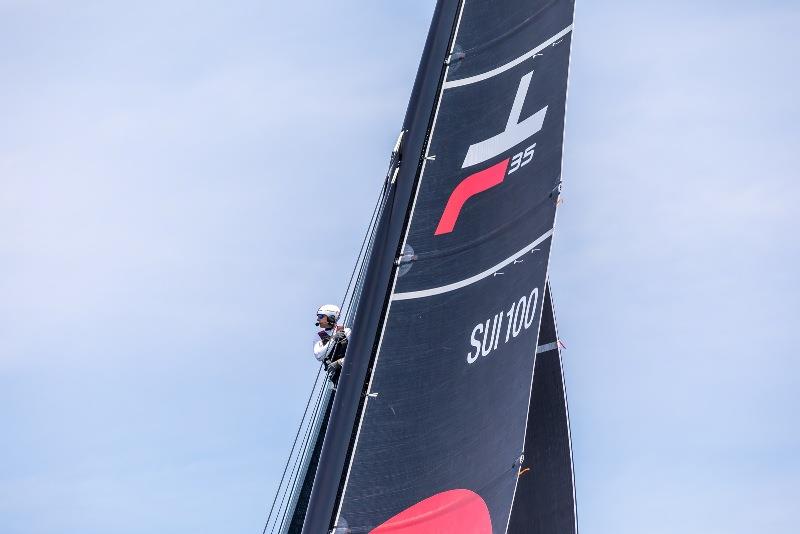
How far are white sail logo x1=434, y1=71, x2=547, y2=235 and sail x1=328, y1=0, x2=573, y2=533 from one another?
18 mm

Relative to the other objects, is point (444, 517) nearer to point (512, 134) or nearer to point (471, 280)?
point (471, 280)

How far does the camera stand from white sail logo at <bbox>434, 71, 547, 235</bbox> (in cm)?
1600

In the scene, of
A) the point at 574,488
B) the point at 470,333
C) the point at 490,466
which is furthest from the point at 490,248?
the point at 574,488

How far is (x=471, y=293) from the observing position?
16469mm

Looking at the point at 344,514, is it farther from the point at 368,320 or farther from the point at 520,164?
the point at 520,164

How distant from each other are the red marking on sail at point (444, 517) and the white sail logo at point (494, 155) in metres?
2.93

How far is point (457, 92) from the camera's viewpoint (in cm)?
1593

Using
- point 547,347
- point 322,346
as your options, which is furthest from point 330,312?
point 547,347

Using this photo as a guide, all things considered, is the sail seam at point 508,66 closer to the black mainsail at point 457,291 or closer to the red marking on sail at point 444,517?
the black mainsail at point 457,291

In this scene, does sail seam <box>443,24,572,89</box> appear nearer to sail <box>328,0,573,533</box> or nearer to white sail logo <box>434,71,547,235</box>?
sail <box>328,0,573,533</box>

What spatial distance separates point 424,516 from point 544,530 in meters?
5.75

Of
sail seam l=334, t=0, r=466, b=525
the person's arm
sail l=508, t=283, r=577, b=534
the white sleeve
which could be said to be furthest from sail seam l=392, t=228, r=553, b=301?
sail l=508, t=283, r=577, b=534

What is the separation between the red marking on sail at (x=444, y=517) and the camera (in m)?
15.9

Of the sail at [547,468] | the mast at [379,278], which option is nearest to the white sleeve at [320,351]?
the mast at [379,278]
